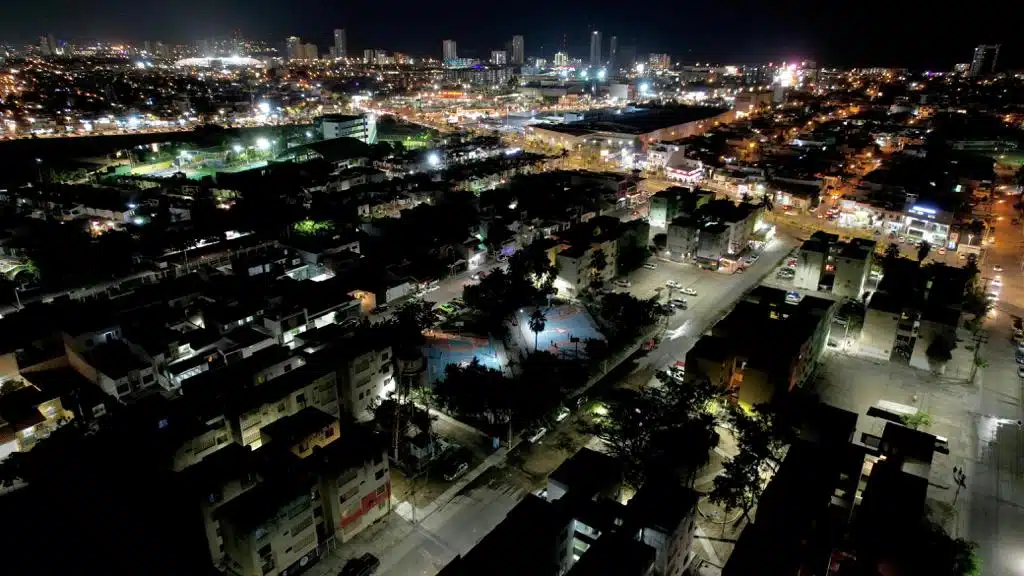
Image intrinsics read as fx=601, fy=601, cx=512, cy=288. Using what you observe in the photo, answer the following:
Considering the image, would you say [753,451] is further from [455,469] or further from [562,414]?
[455,469]

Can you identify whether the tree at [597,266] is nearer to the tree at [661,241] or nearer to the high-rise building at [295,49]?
the tree at [661,241]

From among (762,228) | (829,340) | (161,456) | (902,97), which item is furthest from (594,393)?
(902,97)

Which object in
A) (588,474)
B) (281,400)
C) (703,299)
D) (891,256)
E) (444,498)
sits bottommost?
(444,498)

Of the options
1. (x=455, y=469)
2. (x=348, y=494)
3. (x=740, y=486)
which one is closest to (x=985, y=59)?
(x=740, y=486)

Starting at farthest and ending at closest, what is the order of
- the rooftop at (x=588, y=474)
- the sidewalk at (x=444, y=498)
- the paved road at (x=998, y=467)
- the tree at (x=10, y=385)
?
the tree at (x=10, y=385) → the sidewalk at (x=444, y=498) → the paved road at (x=998, y=467) → the rooftop at (x=588, y=474)

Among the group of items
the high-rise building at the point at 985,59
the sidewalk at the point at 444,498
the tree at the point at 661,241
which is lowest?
the sidewalk at the point at 444,498

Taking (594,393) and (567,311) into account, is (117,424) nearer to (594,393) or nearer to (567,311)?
(594,393)

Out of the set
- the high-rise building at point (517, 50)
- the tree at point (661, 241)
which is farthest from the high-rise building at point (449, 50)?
the tree at point (661, 241)

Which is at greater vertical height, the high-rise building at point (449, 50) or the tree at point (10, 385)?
the high-rise building at point (449, 50)
